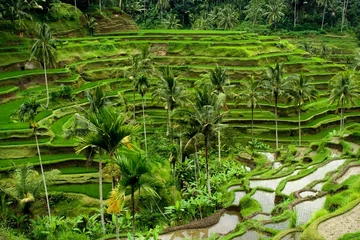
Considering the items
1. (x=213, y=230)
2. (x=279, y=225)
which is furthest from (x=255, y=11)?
(x=279, y=225)

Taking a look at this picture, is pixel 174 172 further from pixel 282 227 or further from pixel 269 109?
pixel 269 109

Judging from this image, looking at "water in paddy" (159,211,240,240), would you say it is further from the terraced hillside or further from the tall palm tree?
the tall palm tree

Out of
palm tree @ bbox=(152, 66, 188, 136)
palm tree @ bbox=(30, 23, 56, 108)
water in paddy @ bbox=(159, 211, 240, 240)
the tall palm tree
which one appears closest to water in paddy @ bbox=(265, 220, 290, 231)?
water in paddy @ bbox=(159, 211, 240, 240)

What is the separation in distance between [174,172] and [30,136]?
13019mm

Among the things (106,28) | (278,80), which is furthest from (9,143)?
(106,28)

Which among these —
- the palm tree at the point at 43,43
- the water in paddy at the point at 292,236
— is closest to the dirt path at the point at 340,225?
the water in paddy at the point at 292,236

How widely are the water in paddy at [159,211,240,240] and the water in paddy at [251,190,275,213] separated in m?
1.99

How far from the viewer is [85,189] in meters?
27.9

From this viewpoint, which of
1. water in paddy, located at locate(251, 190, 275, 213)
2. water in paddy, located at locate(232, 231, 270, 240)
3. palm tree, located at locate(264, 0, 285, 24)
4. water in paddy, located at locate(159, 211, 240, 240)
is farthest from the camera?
palm tree, located at locate(264, 0, 285, 24)

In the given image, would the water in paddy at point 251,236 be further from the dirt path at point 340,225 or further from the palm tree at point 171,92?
the palm tree at point 171,92

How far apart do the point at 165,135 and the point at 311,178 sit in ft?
61.3

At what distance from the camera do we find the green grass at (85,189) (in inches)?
1081

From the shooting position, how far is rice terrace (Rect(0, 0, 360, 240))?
2036cm

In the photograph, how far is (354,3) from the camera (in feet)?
386
